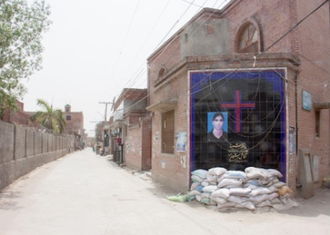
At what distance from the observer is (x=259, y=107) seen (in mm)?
9203

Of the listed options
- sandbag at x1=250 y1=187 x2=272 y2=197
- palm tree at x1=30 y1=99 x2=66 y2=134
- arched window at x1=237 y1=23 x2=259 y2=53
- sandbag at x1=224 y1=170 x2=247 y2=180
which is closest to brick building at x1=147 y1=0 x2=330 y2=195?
sandbag at x1=224 y1=170 x2=247 y2=180

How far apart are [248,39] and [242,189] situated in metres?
7.93

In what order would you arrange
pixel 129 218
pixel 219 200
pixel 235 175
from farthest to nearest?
pixel 235 175 < pixel 219 200 < pixel 129 218

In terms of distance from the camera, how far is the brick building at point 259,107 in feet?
30.0

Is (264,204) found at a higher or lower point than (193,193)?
lower

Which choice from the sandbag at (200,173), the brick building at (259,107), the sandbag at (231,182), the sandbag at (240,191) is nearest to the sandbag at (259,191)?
the sandbag at (240,191)

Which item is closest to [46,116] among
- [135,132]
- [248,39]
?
[135,132]

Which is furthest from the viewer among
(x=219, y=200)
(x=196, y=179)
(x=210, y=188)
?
(x=196, y=179)

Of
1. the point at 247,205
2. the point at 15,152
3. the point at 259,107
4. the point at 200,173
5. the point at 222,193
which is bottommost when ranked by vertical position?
the point at 247,205

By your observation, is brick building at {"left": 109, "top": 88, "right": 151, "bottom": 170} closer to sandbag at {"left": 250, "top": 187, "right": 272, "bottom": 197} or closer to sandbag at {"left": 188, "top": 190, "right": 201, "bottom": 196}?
sandbag at {"left": 188, "top": 190, "right": 201, "bottom": 196}

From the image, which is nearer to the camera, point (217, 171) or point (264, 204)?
point (264, 204)

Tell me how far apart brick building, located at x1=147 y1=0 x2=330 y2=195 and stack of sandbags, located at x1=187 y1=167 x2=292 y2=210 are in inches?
23.8

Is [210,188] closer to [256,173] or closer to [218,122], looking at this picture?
[256,173]

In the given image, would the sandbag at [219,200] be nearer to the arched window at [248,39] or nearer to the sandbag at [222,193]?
the sandbag at [222,193]
